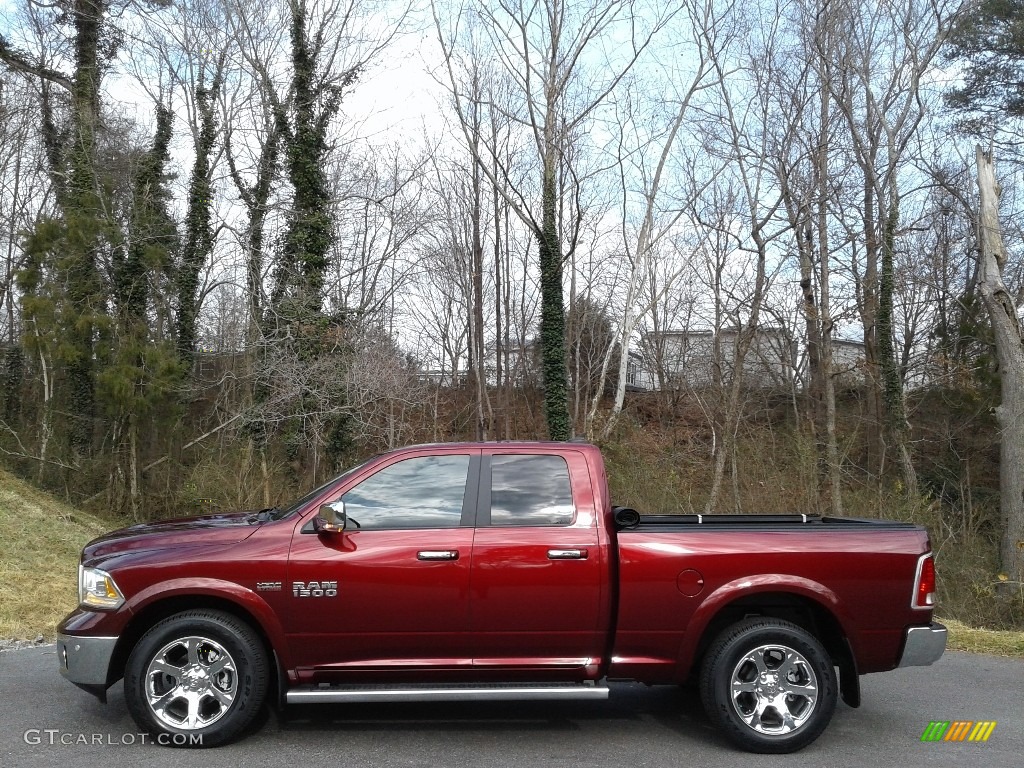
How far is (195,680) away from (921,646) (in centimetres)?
448

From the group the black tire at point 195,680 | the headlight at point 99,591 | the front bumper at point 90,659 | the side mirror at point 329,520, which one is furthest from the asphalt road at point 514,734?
the side mirror at point 329,520

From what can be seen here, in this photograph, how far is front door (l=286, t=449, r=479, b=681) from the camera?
17.5ft

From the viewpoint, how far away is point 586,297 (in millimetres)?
35469

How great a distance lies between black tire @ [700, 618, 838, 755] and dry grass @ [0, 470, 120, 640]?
22.3 ft

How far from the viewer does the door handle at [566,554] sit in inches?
213

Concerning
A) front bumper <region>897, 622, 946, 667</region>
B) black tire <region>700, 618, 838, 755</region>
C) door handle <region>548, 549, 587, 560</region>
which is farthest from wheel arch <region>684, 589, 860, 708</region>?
door handle <region>548, 549, 587, 560</region>

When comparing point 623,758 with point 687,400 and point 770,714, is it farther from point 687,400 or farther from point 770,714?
point 687,400

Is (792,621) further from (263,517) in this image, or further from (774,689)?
(263,517)

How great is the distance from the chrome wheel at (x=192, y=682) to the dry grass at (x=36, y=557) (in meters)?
4.21

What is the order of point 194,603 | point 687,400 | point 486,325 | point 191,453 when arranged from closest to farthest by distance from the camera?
point 194,603, point 191,453, point 687,400, point 486,325

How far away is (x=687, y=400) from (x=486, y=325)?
859 centimetres

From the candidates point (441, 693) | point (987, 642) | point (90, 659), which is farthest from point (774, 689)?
point (987, 642)

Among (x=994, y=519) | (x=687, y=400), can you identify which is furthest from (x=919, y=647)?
(x=687, y=400)

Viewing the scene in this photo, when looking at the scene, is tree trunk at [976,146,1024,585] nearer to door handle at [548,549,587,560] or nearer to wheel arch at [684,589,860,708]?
wheel arch at [684,589,860,708]
